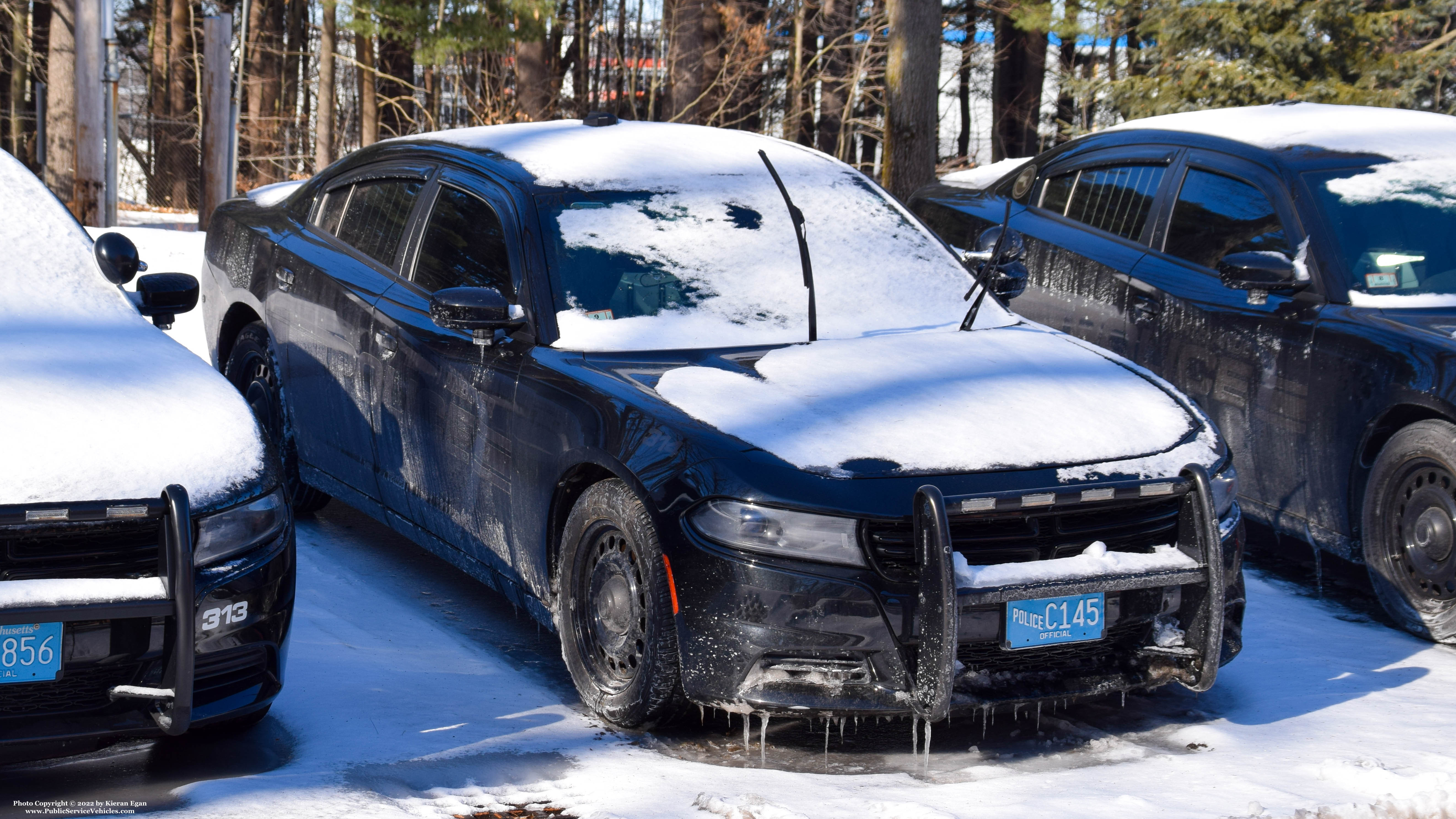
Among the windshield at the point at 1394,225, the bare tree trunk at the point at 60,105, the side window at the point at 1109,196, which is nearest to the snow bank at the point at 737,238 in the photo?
the windshield at the point at 1394,225

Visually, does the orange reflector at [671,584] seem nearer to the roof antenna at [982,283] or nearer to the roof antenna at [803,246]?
the roof antenna at [803,246]

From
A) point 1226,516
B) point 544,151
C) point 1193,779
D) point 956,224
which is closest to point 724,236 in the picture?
point 544,151

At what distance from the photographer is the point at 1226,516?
4219mm

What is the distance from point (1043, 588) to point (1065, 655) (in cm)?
31

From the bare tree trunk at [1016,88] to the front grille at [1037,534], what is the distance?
24.3m

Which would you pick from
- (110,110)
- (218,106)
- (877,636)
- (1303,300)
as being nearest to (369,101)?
(110,110)

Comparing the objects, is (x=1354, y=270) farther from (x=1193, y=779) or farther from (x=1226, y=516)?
(x=1193, y=779)

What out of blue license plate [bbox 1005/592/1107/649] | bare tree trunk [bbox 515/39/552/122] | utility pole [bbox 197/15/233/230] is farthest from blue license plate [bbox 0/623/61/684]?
bare tree trunk [bbox 515/39/552/122]

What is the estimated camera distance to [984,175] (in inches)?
343

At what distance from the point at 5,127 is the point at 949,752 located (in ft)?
112

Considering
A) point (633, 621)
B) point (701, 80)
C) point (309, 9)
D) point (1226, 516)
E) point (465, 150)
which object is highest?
point (309, 9)

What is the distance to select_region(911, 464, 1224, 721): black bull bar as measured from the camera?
353 centimetres

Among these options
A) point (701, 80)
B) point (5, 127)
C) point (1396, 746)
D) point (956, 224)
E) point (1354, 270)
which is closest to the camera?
point (1396, 746)

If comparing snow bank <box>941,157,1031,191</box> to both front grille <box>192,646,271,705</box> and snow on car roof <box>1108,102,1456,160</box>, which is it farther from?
front grille <box>192,646,271,705</box>
